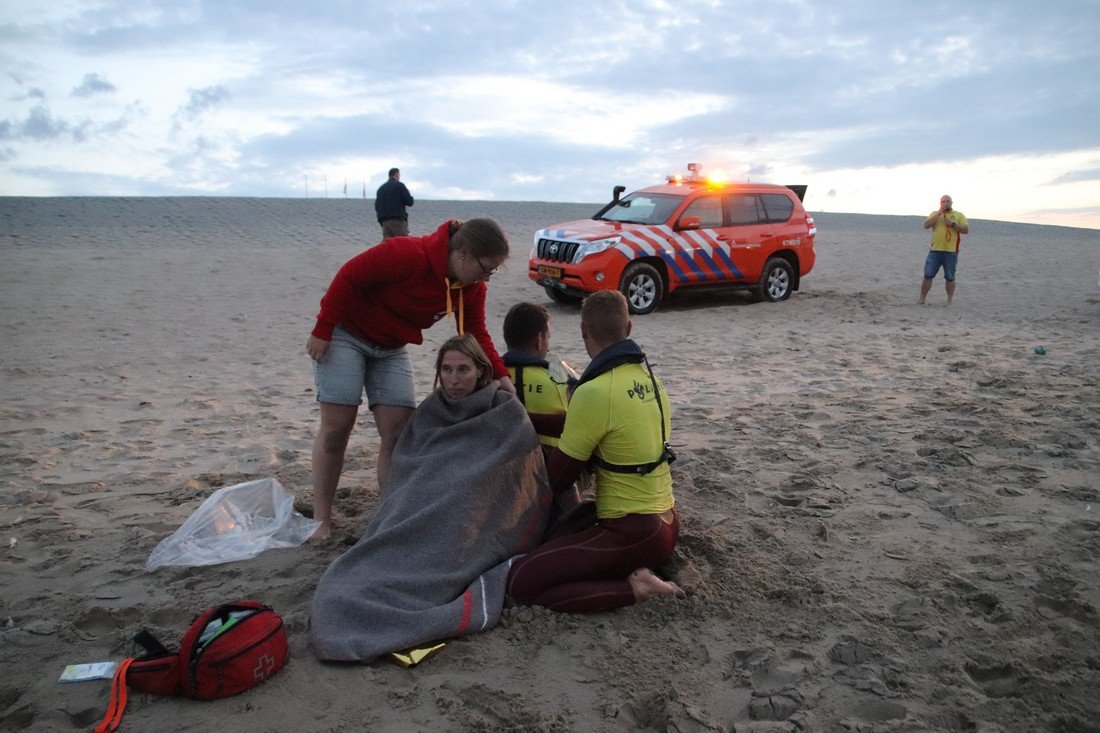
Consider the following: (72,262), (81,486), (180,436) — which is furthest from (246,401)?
(72,262)

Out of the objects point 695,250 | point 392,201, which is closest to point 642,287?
point 695,250

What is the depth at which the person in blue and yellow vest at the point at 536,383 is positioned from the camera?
13.2ft

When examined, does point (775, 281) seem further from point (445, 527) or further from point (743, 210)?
point (445, 527)

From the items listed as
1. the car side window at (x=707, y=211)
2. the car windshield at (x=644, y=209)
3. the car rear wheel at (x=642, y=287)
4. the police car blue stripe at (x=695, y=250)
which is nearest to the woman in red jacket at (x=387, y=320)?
the car rear wheel at (x=642, y=287)

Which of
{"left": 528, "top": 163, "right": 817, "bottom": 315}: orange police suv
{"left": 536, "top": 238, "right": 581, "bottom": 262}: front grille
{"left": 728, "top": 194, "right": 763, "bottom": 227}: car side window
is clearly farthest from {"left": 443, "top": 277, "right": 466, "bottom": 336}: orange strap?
{"left": 728, "top": 194, "right": 763, "bottom": 227}: car side window

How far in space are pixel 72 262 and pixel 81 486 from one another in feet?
40.2

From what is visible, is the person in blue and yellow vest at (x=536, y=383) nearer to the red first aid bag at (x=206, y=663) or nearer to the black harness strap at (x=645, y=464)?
the black harness strap at (x=645, y=464)

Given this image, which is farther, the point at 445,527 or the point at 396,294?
the point at 396,294

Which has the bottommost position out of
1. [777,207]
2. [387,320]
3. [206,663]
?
[206,663]

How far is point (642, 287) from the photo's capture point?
39.8ft

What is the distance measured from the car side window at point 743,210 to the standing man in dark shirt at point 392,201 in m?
5.18

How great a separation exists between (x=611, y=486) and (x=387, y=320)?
1363 mm

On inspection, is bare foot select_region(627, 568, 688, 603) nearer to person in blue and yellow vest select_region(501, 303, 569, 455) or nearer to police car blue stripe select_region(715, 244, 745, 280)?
person in blue and yellow vest select_region(501, 303, 569, 455)

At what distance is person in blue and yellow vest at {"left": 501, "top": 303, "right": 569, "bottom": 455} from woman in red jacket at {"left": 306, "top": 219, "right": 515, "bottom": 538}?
0.35 feet
